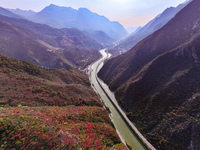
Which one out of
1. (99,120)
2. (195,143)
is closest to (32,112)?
(99,120)

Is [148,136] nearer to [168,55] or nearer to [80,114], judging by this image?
[80,114]

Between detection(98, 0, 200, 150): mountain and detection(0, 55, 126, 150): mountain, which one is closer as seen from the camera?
detection(0, 55, 126, 150): mountain

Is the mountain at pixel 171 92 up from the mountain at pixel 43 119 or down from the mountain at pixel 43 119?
down

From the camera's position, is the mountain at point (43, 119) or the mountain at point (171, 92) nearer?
the mountain at point (43, 119)

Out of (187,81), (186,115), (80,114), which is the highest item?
(80,114)
